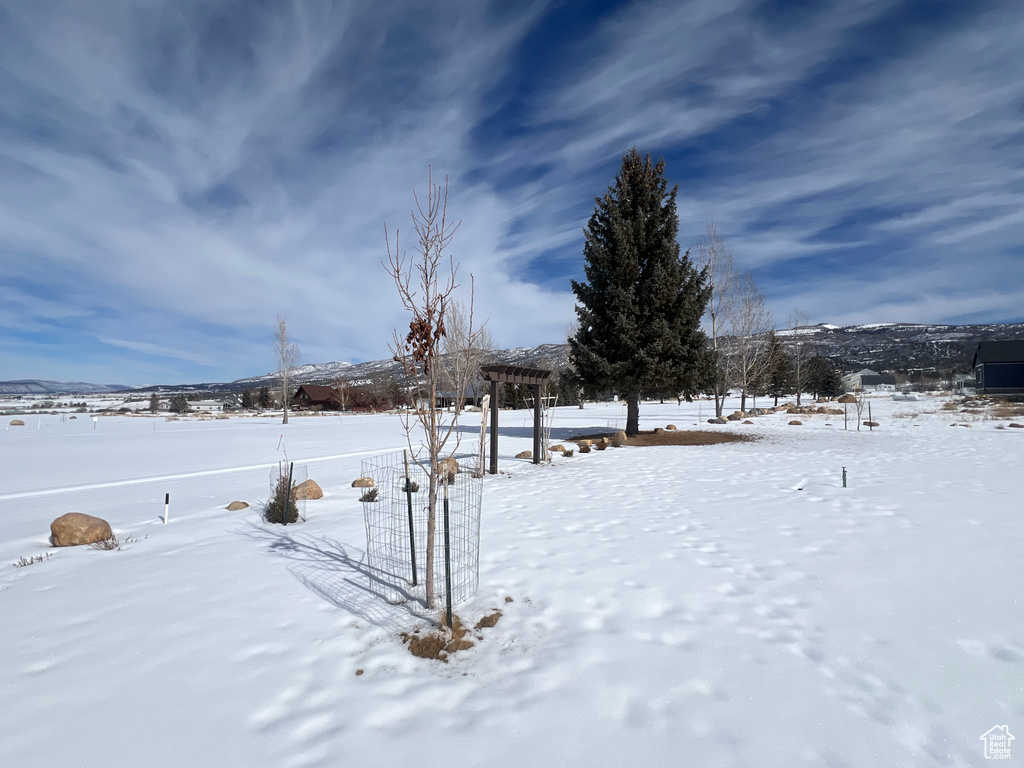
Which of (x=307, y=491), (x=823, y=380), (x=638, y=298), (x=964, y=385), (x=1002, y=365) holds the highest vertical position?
(x=638, y=298)

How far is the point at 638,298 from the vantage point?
1614 centimetres

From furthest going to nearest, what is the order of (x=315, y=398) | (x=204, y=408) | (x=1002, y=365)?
(x=315, y=398) < (x=204, y=408) < (x=1002, y=365)

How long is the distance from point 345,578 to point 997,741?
4.85 metres

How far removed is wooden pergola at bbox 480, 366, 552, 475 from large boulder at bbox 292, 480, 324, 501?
3.72m

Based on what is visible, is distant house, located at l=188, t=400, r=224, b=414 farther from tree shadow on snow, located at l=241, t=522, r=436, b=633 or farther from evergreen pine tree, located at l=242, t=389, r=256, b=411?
tree shadow on snow, located at l=241, t=522, r=436, b=633

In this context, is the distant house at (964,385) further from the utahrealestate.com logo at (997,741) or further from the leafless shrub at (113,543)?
the leafless shrub at (113,543)

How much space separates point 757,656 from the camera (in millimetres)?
3311

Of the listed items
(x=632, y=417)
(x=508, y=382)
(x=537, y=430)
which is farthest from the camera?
(x=632, y=417)

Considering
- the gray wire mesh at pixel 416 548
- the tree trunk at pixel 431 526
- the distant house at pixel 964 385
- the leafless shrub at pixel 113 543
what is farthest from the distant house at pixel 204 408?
the distant house at pixel 964 385

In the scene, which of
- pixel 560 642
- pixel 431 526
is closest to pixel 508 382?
pixel 431 526

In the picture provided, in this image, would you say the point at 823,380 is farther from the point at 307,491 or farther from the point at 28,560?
the point at 28,560

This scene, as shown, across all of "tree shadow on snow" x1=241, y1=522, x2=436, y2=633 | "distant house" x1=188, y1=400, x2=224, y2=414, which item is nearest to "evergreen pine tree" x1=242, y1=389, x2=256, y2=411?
"distant house" x1=188, y1=400, x2=224, y2=414

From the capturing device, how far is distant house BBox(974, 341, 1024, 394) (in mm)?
37875

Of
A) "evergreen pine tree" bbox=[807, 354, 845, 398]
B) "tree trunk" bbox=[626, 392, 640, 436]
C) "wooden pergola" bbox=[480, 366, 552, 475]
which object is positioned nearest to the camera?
"wooden pergola" bbox=[480, 366, 552, 475]
